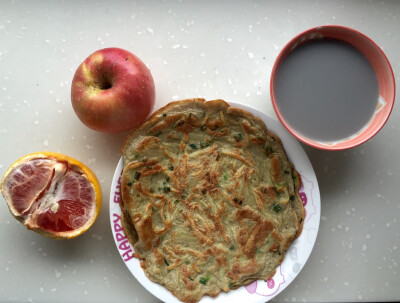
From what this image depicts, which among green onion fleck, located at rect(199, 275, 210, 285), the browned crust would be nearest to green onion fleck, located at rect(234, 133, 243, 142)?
the browned crust

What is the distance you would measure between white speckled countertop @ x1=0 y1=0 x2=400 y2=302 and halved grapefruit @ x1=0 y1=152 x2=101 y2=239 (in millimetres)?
157

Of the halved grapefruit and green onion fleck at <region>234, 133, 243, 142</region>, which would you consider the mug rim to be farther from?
the halved grapefruit

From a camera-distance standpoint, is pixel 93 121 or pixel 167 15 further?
pixel 167 15

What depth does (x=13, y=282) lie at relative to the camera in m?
1.71

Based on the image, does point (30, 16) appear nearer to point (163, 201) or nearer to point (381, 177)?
point (163, 201)

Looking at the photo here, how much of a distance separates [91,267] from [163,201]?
439 millimetres

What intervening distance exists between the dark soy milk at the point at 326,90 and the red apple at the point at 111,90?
50 centimetres

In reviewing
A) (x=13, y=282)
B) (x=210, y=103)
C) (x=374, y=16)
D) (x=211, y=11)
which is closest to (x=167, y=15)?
(x=211, y=11)

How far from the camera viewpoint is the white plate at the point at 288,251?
1.55 m

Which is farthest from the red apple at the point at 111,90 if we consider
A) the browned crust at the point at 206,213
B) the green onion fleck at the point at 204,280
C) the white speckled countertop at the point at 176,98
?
the green onion fleck at the point at 204,280

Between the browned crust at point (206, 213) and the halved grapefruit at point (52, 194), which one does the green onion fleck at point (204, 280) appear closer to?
the browned crust at point (206, 213)

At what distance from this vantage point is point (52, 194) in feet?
5.13

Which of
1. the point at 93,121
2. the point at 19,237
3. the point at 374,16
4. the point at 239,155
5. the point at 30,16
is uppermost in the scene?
the point at 30,16

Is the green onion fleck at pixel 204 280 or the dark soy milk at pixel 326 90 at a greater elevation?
the dark soy milk at pixel 326 90
